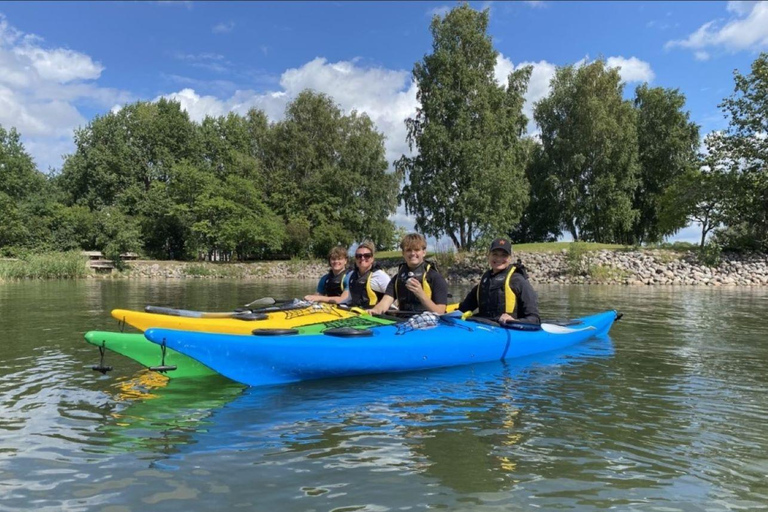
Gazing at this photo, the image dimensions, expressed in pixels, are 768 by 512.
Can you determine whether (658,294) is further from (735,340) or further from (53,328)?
(53,328)

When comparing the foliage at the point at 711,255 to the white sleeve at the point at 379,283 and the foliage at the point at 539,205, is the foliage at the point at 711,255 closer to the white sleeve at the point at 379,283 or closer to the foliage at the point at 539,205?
the foliage at the point at 539,205

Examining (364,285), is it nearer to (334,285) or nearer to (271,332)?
(334,285)

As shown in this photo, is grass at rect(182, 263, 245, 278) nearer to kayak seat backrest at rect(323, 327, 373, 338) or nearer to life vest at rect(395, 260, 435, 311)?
life vest at rect(395, 260, 435, 311)

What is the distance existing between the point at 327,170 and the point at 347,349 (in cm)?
3160

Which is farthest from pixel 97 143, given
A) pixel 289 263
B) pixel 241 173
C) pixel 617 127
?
pixel 617 127

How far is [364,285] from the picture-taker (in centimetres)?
700

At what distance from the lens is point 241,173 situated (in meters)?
37.4

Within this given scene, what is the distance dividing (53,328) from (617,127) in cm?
2911

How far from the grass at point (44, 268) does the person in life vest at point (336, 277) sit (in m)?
21.1

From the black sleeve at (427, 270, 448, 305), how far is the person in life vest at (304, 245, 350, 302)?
55.0 inches

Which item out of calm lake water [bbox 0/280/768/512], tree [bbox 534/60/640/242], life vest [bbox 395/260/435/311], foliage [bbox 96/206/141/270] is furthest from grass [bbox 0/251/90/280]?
tree [bbox 534/60/640/242]

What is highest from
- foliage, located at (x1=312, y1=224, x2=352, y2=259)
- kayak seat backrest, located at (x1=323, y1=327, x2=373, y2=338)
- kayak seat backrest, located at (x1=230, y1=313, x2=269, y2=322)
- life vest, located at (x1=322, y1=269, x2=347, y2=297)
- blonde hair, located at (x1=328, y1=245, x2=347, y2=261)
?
foliage, located at (x1=312, y1=224, x2=352, y2=259)

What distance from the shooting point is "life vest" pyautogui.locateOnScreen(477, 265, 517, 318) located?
250 inches

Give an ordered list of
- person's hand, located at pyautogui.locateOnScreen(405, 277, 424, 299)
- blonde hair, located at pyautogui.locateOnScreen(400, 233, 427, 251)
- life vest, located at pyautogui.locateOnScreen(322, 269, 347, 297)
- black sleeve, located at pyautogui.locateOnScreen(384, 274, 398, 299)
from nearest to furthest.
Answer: blonde hair, located at pyautogui.locateOnScreen(400, 233, 427, 251), person's hand, located at pyautogui.locateOnScreen(405, 277, 424, 299), black sleeve, located at pyautogui.locateOnScreen(384, 274, 398, 299), life vest, located at pyautogui.locateOnScreen(322, 269, 347, 297)
